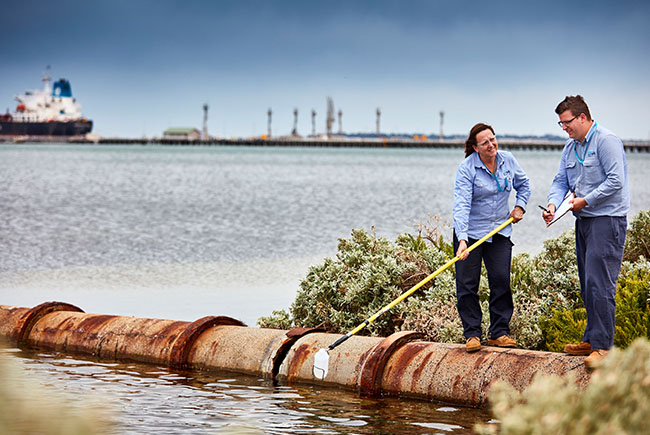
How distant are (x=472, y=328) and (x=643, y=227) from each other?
4.24 metres

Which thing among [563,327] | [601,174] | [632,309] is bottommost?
[563,327]

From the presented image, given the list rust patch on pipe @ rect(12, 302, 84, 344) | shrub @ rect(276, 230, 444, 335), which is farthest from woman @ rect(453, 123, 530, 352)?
rust patch on pipe @ rect(12, 302, 84, 344)

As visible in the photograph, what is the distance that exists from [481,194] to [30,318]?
599 centimetres

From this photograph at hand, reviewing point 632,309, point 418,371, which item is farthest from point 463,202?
point 632,309

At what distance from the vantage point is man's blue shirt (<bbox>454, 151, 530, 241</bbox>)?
8.50m

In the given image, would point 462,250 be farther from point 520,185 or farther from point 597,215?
point 597,215

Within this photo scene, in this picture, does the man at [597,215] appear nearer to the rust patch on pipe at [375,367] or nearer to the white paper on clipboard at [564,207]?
the white paper on clipboard at [564,207]

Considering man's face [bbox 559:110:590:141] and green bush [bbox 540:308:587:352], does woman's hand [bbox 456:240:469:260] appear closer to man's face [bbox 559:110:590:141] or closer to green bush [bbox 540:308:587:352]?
man's face [bbox 559:110:590:141]

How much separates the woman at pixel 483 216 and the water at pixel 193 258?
1.09 metres

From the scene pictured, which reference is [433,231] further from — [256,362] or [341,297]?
[256,362]

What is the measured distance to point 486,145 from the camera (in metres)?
8.38

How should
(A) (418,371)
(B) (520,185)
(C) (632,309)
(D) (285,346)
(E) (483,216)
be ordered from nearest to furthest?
(A) (418,371) < (E) (483,216) < (B) (520,185) < (C) (632,309) < (D) (285,346)

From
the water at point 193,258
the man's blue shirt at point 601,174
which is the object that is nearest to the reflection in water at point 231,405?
the water at point 193,258

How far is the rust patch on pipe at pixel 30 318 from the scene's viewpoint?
36.6 feet
